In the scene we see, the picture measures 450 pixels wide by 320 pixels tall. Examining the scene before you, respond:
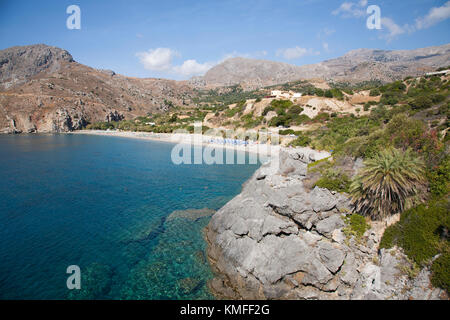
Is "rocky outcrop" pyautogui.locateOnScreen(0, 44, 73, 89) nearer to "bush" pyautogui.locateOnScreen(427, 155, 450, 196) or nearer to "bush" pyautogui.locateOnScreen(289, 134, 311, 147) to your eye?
"bush" pyautogui.locateOnScreen(289, 134, 311, 147)

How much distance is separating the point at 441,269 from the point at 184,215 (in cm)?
1584

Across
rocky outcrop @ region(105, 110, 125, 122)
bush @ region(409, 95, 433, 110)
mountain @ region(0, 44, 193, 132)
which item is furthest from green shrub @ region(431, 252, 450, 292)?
rocky outcrop @ region(105, 110, 125, 122)

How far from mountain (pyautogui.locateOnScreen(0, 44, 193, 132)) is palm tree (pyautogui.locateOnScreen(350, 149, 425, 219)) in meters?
124

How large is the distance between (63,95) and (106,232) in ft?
448

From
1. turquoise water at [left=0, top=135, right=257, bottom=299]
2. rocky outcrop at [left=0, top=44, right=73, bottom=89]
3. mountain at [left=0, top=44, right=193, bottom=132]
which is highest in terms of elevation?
rocky outcrop at [left=0, top=44, right=73, bottom=89]

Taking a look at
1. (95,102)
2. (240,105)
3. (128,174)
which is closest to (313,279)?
(128,174)

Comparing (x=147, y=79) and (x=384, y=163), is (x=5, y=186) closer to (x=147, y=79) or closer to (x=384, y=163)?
(x=384, y=163)

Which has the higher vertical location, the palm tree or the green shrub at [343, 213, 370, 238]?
the palm tree

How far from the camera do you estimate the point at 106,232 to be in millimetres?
16250

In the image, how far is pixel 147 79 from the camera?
651ft

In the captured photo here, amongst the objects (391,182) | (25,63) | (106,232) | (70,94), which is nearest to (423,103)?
(391,182)

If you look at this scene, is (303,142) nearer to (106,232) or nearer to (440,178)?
(440,178)

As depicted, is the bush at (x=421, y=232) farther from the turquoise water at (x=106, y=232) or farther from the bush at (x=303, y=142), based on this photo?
the bush at (x=303, y=142)

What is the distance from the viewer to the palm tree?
11180mm
